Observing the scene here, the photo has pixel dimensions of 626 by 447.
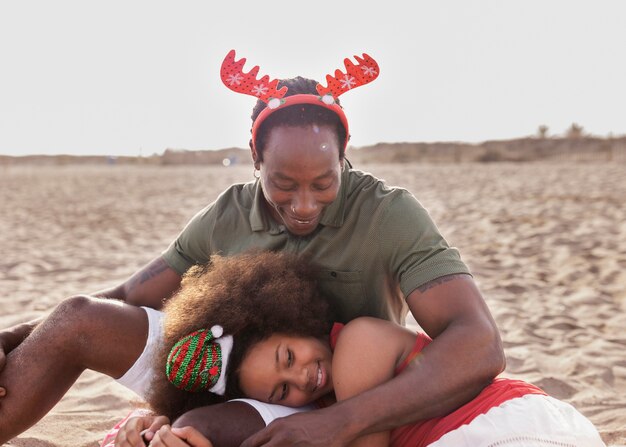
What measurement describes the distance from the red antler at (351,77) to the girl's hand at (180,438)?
1201 millimetres

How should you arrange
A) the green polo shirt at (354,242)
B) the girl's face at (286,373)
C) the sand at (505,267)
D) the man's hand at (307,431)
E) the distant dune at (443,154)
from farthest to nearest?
the distant dune at (443,154) → the sand at (505,267) → the green polo shirt at (354,242) → the girl's face at (286,373) → the man's hand at (307,431)

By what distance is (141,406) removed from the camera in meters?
2.44

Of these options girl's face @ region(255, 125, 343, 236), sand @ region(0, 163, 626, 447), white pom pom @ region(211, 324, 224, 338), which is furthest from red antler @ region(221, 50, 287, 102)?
sand @ region(0, 163, 626, 447)

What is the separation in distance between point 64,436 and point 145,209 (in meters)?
9.44

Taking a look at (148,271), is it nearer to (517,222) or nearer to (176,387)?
(176,387)

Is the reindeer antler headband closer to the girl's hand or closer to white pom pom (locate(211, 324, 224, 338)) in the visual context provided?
white pom pom (locate(211, 324, 224, 338))

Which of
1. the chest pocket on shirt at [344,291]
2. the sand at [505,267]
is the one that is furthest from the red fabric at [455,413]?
the sand at [505,267]

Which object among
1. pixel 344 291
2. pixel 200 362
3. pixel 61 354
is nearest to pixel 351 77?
pixel 344 291

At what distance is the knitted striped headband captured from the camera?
6.82ft

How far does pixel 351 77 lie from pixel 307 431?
1.23 meters

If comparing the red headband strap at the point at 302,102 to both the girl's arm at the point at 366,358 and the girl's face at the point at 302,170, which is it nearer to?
the girl's face at the point at 302,170

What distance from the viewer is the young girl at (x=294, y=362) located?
73.3 inches

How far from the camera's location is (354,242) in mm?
2344

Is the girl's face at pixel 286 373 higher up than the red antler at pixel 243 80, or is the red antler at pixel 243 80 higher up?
the red antler at pixel 243 80
